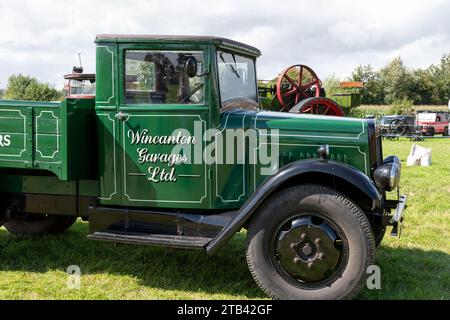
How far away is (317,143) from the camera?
4.07 meters

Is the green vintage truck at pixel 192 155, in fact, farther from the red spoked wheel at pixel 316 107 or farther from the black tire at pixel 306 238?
the red spoked wheel at pixel 316 107

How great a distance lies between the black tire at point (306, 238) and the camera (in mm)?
3697

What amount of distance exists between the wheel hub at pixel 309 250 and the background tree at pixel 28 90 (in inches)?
1029

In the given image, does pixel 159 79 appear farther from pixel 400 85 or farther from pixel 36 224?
pixel 400 85

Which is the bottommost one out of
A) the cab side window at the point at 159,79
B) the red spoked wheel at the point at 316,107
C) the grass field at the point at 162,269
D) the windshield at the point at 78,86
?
the grass field at the point at 162,269

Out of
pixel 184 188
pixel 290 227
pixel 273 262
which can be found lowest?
pixel 273 262

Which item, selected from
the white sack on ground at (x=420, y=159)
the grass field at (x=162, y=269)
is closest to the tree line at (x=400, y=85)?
the white sack on ground at (x=420, y=159)

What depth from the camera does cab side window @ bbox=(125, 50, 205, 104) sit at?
4.09 meters

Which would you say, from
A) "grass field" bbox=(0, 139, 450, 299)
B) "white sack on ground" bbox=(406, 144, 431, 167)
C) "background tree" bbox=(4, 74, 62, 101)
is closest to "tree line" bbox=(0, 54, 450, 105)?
"background tree" bbox=(4, 74, 62, 101)

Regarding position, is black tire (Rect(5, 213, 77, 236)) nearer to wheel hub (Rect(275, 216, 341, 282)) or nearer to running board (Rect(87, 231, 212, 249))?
running board (Rect(87, 231, 212, 249))

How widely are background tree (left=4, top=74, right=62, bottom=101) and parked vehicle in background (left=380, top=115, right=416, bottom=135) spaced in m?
18.3

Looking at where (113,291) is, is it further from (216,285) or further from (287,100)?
(287,100)
